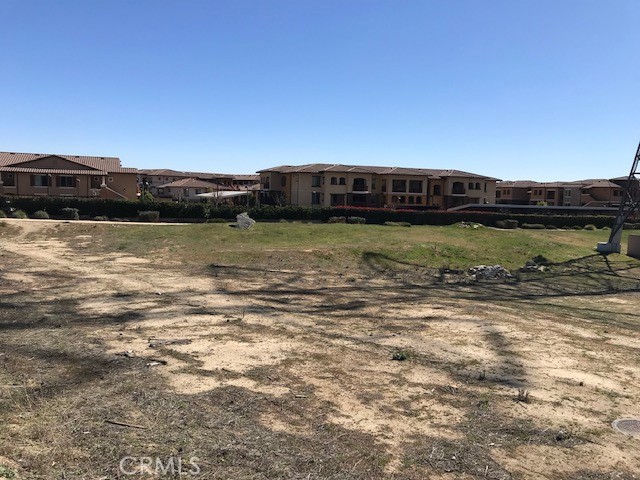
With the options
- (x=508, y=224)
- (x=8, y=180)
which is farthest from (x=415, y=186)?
(x=8, y=180)

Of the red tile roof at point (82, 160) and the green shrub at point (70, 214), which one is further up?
the red tile roof at point (82, 160)

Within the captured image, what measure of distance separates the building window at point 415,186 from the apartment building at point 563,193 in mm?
35852

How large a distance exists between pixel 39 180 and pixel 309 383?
61.2m

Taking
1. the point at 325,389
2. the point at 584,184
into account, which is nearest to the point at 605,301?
the point at 325,389

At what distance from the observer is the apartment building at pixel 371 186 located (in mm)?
74750

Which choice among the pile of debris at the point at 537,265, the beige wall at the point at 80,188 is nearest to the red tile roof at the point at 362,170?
the beige wall at the point at 80,188

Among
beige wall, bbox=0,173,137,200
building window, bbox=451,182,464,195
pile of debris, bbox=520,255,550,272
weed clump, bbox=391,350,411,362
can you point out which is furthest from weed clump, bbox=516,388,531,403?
building window, bbox=451,182,464,195

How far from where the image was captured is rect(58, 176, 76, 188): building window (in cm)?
6016

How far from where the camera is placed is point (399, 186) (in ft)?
260

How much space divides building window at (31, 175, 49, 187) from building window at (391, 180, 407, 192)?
4904 centimetres

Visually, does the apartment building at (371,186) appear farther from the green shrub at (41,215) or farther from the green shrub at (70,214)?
the green shrub at (41,215)

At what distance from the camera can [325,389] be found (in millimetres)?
9078

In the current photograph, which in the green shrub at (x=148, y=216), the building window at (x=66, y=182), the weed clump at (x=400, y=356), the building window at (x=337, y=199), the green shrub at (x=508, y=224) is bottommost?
the weed clump at (x=400, y=356)

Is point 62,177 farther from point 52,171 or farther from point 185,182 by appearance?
point 185,182
